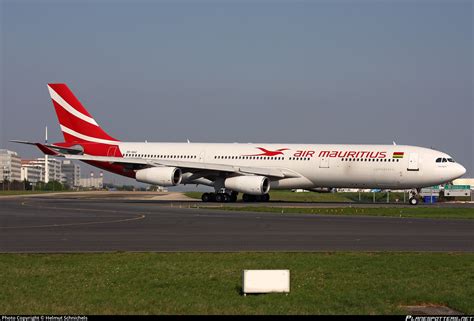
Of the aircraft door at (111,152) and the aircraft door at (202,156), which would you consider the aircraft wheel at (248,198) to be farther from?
the aircraft door at (111,152)

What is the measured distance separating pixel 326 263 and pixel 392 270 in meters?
1.70

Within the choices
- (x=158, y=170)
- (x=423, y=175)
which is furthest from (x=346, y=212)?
(x=158, y=170)

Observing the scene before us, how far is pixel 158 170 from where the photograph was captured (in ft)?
183

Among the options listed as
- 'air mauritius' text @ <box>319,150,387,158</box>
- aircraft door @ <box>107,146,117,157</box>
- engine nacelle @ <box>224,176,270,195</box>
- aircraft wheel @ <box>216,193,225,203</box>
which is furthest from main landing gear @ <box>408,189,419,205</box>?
aircraft door @ <box>107,146,117,157</box>

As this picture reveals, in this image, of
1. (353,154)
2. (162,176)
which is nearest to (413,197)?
(353,154)

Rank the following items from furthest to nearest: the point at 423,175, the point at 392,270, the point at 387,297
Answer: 1. the point at 423,175
2. the point at 392,270
3. the point at 387,297

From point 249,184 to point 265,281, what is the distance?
1583 inches

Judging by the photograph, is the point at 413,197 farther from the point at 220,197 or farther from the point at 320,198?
the point at 320,198

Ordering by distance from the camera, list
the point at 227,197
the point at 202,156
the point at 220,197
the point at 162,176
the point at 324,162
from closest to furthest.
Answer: the point at 162,176, the point at 324,162, the point at 227,197, the point at 220,197, the point at 202,156

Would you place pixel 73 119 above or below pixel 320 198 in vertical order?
above

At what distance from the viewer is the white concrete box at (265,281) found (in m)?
14.2

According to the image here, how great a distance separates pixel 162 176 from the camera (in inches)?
2176

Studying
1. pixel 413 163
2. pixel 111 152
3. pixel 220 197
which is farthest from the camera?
pixel 111 152

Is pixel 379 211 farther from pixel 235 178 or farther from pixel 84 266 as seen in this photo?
pixel 84 266
